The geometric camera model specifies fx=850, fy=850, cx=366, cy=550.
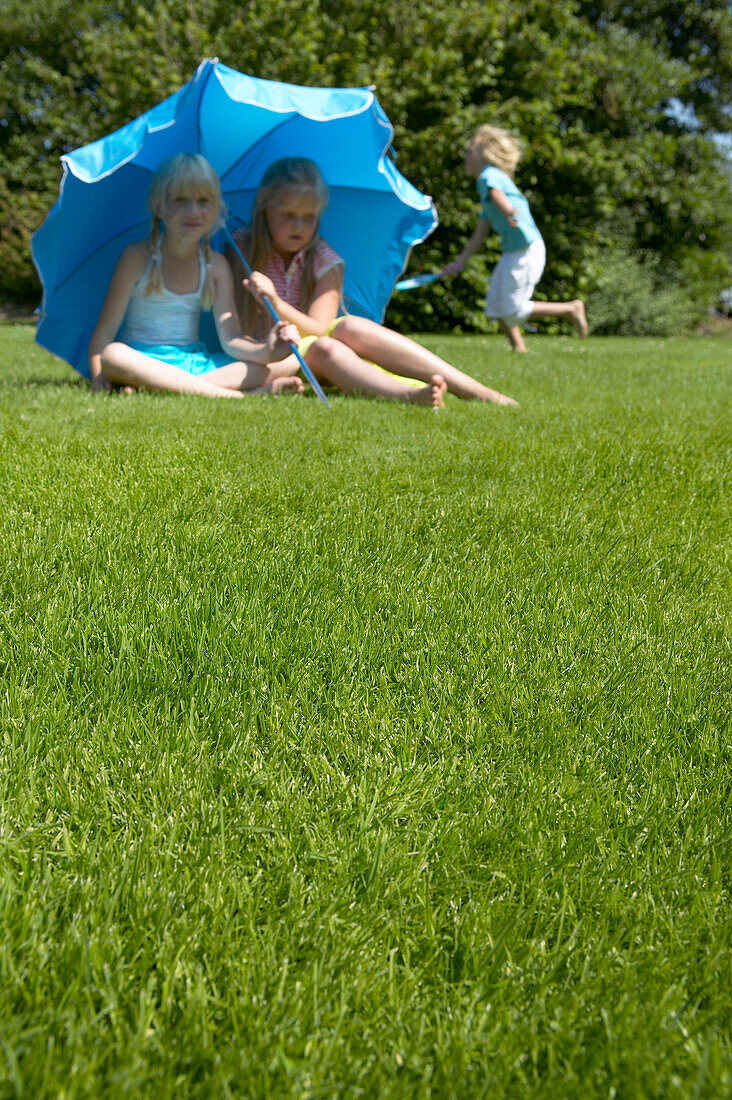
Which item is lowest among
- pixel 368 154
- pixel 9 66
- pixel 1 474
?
pixel 1 474

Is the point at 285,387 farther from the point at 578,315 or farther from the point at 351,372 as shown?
Answer: the point at 578,315

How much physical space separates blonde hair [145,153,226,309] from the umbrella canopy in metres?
0.21

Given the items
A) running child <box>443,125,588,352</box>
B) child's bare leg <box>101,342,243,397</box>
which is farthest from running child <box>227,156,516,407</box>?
running child <box>443,125,588,352</box>

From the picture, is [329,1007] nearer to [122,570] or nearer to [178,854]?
[178,854]

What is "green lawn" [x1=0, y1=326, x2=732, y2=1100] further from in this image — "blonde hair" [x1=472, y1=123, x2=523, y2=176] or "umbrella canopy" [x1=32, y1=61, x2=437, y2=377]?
"blonde hair" [x1=472, y1=123, x2=523, y2=176]

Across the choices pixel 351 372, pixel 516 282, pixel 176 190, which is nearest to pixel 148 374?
pixel 176 190

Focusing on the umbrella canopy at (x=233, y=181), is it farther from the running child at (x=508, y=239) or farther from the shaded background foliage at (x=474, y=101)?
the shaded background foliage at (x=474, y=101)

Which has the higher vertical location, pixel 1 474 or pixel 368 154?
pixel 368 154

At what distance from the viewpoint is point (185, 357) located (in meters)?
5.88

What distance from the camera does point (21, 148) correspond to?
18406mm

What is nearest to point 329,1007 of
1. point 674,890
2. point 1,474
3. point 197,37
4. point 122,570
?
point 674,890

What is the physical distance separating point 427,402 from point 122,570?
3.12 metres

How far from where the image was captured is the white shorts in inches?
410

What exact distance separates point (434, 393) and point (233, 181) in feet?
8.26
